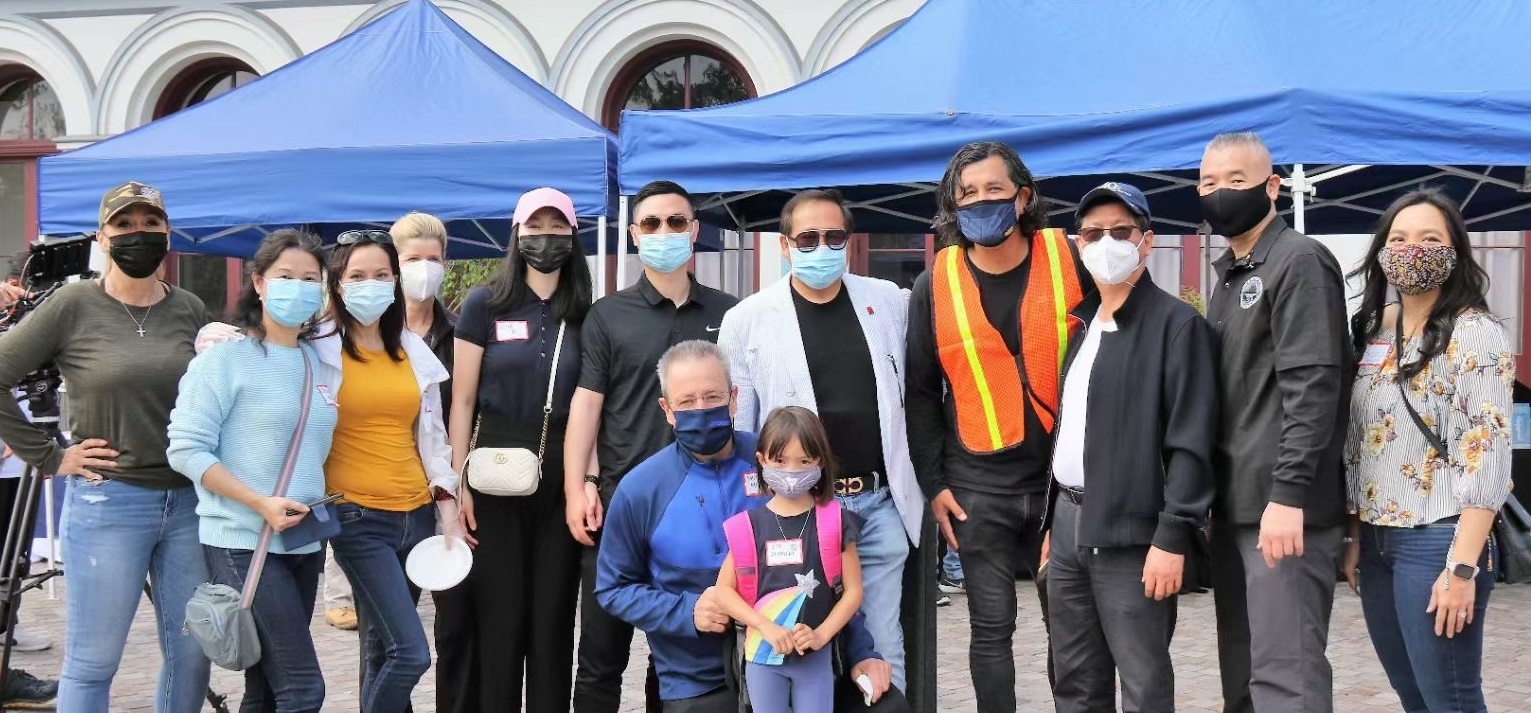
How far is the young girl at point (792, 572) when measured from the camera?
340cm

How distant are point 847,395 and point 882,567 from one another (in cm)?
50

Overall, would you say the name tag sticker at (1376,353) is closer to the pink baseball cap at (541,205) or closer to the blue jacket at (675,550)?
the blue jacket at (675,550)

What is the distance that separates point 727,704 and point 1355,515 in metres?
1.72

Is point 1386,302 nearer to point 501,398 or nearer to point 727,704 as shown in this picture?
point 727,704

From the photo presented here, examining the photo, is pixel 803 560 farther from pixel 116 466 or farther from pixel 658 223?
pixel 116 466

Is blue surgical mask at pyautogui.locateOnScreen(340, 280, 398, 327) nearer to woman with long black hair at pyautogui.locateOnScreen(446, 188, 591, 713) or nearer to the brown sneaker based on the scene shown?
woman with long black hair at pyautogui.locateOnScreen(446, 188, 591, 713)

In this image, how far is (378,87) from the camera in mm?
7367

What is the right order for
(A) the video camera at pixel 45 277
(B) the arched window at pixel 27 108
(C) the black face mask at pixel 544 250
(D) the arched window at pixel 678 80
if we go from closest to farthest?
(C) the black face mask at pixel 544 250, (A) the video camera at pixel 45 277, (D) the arched window at pixel 678 80, (B) the arched window at pixel 27 108

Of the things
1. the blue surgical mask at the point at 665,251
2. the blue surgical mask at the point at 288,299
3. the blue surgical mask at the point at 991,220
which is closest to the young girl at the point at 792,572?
the blue surgical mask at the point at 991,220

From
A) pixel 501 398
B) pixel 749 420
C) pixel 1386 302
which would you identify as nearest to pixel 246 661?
pixel 501 398

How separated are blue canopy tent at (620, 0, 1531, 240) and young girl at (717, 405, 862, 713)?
2581mm

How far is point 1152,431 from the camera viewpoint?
338cm

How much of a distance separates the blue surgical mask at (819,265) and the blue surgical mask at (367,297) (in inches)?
47.3

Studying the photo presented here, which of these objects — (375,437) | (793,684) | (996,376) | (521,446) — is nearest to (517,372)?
(521,446)
